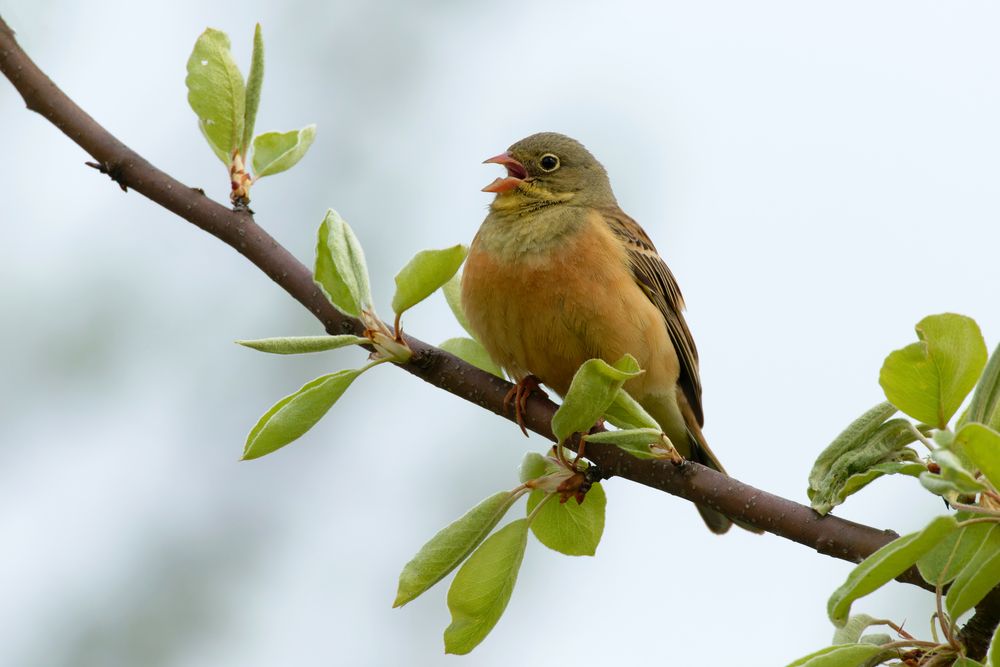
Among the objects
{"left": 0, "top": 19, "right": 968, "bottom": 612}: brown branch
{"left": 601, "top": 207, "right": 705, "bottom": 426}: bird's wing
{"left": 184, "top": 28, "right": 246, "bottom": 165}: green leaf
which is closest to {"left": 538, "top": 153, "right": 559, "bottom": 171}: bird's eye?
{"left": 601, "top": 207, "right": 705, "bottom": 426}: bird's wing

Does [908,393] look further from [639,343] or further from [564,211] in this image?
[564,211]

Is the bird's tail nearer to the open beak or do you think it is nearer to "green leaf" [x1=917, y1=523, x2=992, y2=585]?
the open beak

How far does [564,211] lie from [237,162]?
2180 mm

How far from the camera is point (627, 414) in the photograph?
320 cm

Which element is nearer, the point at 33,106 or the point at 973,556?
the point at 973,556

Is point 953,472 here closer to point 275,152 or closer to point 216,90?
point 275,152

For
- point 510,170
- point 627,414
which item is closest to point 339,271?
point 627,414

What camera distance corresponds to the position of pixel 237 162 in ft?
12.3

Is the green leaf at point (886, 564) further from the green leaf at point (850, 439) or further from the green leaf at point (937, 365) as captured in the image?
the green leaf at point (850, 439)

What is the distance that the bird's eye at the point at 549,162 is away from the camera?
20.7 ft

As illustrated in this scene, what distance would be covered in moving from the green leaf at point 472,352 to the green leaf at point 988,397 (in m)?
1.92

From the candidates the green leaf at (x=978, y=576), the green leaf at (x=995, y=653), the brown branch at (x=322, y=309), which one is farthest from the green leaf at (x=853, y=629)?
the green leaf at (x=995, y=653)

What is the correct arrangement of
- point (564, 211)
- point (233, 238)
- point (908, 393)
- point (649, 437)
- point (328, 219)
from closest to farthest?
1. point (908, 393)
2. point (649, 437)
3. point (328, 219)
4. point (233, 238)
5. point (564, 211)

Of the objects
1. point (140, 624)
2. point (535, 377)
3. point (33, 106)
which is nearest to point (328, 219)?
point (33, 106)
